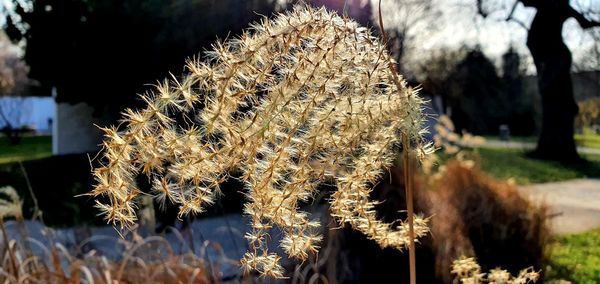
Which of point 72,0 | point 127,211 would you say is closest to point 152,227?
point 127,211

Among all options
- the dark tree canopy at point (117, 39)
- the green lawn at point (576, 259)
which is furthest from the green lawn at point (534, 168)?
the dark tree canopy at point (117, 39)

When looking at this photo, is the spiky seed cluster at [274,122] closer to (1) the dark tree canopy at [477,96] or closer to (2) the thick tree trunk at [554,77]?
(2) the thick tree trunk at [554,77]

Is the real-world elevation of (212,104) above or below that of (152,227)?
above

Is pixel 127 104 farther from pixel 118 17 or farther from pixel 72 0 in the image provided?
pixel 72 0

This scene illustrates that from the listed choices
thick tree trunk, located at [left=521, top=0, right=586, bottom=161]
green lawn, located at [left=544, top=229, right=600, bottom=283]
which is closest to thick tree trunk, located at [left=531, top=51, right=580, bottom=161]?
thick tree trunk, located at [left=521, top=0, right=586, bottom=161]

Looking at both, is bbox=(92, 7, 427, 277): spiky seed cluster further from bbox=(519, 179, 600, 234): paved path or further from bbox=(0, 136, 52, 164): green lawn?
bbox=(0, 136, 52, 164): green lawn

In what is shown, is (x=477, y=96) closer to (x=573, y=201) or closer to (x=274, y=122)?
(x=573, y=201)

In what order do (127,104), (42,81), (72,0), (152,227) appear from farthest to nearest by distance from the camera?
(42,81) → (72,0) → (127,104) → (152,227)

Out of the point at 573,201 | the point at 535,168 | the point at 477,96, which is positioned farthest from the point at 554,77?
the point at 477,96
